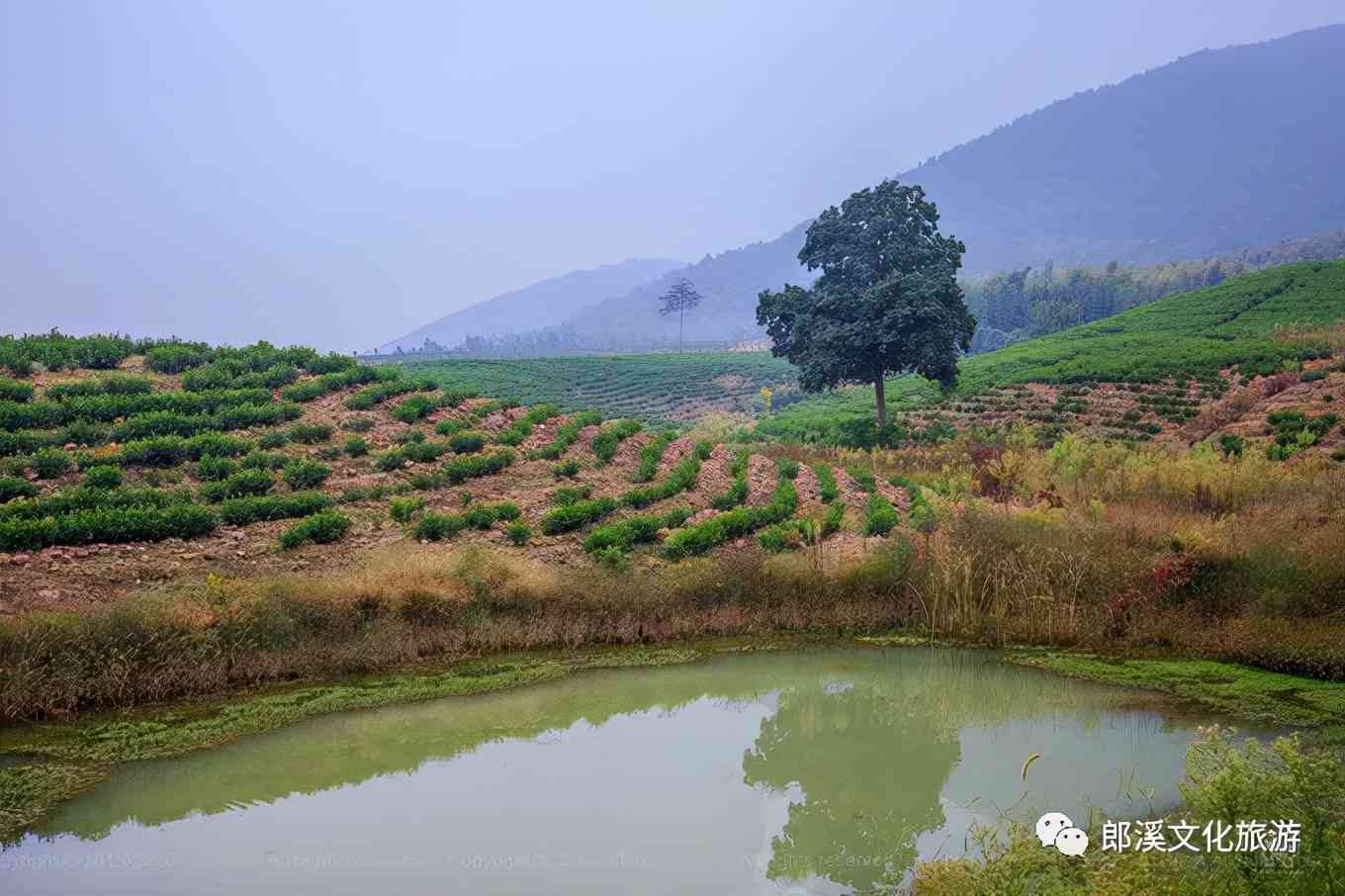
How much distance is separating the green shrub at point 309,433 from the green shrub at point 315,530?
4872mm

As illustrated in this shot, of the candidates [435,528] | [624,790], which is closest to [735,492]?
[435,528]

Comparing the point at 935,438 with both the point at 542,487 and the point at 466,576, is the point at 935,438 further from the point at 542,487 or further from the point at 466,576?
the point at 466,576

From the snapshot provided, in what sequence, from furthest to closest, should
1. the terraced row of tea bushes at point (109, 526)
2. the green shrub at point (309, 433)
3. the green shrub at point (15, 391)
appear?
the green shrub at point (309, 433) < the green shrub at point (15, 391) < the terraced row of tea bushes at point (109, 526)

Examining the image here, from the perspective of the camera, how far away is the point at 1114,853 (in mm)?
7086

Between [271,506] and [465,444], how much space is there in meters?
5.97

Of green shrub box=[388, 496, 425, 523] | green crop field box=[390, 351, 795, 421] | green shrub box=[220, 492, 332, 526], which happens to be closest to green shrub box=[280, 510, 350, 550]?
green shrub box=[220, 492, 332, 526]

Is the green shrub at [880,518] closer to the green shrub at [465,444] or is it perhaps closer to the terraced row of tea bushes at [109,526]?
the green shrub at [465,444]

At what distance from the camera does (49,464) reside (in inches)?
761

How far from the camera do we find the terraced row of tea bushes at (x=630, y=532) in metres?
19.1

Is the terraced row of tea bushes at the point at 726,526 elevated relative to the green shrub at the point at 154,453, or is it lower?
lower

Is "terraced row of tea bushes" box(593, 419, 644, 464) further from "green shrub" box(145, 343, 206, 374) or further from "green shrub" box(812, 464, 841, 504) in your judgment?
"green shrub" box(145, 343, 206, 374)

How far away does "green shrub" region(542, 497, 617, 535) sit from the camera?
19.9 metres

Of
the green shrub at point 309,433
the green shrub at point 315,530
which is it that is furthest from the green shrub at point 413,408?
the green shrub at point 315,530

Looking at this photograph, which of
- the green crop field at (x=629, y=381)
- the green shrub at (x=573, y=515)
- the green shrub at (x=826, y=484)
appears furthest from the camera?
the green crop field at (x=629, y=381)
